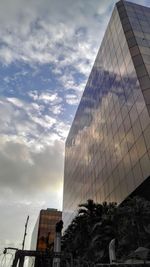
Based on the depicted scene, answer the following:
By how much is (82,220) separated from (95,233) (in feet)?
13.2

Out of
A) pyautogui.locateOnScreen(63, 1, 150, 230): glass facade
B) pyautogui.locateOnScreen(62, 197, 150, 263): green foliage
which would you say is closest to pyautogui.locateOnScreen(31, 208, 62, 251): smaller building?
pyautogui.locateOnScreen(63, 1, 150, 230): glass facade

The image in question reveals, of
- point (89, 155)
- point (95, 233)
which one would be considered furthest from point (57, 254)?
point (89, 155)

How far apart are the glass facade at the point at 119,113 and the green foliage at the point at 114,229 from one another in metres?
3.09

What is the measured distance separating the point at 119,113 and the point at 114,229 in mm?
13401

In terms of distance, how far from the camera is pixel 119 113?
97.7 feet

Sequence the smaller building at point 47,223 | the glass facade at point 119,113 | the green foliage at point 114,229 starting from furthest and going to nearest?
the smaller building at point 47,223 → the glass facade at point 119,113 → the green foliage at point 114,229

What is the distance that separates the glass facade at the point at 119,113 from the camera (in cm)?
2431

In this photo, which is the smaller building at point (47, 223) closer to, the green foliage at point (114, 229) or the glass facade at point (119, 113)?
the glass facade at point (119, 113)

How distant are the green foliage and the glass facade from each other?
122 inches

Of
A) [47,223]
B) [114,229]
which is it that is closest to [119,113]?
[114,229]

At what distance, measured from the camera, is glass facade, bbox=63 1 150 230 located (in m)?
24.3

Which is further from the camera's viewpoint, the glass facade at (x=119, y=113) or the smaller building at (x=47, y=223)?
the smaller building at (x=47, y=223)

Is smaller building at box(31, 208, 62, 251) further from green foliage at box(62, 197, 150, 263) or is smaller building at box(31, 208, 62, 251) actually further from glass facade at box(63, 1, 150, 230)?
green foliage at box(62, 197, 150, 263)

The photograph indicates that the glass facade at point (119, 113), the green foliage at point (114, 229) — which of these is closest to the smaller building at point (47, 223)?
the glass facade at point (119, 113)
